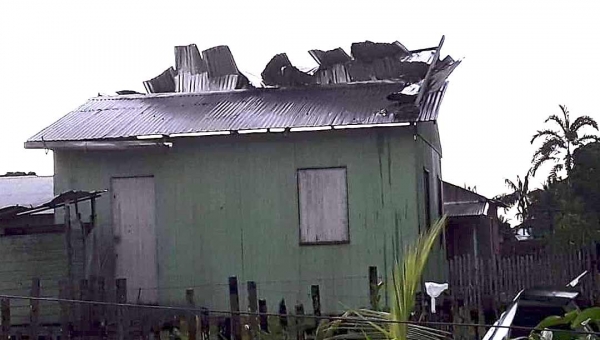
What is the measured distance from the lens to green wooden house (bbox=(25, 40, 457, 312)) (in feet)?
52.6

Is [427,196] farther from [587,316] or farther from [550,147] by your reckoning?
[550,147]

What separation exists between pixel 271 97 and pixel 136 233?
11.3 ft

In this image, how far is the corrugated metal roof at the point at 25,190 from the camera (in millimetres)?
19680

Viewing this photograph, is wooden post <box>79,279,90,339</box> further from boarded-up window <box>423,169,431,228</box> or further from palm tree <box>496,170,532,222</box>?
palm tree <box>496,170,532,222</box>

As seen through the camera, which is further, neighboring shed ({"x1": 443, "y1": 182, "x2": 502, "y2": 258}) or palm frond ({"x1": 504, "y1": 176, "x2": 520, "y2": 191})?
palm frond ({"x1": 504, "y1": 176, "x2": 520, "y2": 191})

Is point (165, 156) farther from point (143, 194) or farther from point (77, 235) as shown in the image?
point (77, 235)

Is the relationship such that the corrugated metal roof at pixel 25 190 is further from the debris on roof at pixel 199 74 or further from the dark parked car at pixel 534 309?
the dark parked car at pixel 534 309

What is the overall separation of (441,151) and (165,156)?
7074 mm

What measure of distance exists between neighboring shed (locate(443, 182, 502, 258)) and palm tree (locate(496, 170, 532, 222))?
826 centimetres

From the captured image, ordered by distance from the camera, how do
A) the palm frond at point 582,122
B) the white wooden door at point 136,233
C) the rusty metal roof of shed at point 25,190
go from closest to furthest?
the white wooden door at point 136,233, the rusty metal roof of shed at point 25,190, the palm frond at point 582,122

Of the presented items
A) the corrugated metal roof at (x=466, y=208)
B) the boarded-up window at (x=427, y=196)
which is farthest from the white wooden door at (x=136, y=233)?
the corrugated metal roof at (x=466, y=208)

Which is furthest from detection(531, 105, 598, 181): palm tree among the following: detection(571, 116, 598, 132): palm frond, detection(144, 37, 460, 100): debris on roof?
detection(144, 37, 460, 100): debris on roof

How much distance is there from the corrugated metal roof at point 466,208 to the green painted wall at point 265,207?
9700mm

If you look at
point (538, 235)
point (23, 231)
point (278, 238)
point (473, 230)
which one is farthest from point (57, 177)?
point (538, 235)
